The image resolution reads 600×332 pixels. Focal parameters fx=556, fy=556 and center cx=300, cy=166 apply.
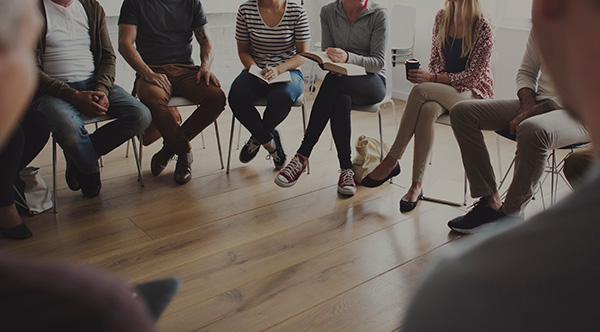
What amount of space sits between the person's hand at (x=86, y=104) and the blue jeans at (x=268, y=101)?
72 centimetres

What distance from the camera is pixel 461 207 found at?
2.84 metres

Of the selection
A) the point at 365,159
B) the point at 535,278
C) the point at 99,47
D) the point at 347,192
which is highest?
the point at 535,278

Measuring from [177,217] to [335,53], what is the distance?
1188 mm

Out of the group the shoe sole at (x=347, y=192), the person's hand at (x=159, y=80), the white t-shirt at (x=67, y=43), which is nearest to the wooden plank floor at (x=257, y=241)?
the shoe sole at (x=347, y=192)

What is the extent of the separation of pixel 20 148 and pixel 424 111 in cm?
188

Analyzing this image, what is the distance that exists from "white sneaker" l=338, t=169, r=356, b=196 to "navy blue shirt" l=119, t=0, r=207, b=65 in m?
1.20

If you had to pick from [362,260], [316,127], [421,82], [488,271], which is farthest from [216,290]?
[488,271]

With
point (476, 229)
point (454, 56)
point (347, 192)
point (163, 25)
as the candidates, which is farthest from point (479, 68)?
point (163, 25)

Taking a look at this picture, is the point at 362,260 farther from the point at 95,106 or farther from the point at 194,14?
the point at 194,14

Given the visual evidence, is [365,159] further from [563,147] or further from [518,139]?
[563,147]

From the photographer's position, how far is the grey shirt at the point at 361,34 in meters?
3.04

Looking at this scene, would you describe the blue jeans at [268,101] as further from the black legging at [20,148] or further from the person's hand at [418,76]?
the black legging at [20,148]

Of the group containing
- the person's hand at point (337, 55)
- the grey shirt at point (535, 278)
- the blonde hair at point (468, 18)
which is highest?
the grey shirt at point (535, 278)

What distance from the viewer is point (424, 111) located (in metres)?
2.75
